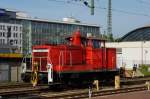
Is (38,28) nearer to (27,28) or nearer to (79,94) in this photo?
(27,28)

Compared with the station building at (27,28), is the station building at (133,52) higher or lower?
lower

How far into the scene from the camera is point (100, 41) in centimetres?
2603

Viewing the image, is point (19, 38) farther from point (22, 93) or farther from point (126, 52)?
point (22, 93)

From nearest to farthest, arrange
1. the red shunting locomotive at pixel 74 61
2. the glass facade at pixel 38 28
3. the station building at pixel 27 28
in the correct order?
the red shunting locomotive at pixel 74 61, the station building at pixel 27 28, the glass facade at pixel 38 28

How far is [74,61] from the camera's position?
24.4 m

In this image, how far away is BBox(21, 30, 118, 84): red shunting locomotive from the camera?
2277cm

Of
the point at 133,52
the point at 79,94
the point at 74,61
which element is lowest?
the point at 79,94

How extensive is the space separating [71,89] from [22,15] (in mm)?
103398

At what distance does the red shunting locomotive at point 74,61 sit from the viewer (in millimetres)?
22766

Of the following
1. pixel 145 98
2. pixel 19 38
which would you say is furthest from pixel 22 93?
pixel 19 38

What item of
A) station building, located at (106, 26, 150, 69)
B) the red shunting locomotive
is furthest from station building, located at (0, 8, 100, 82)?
the red shunting locomotive

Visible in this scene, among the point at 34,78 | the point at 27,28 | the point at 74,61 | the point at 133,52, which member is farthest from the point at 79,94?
the point at 27,28

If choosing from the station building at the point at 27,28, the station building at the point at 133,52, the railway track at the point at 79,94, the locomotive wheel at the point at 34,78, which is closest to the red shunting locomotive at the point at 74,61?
the locomotive wheel at the point at 34,78

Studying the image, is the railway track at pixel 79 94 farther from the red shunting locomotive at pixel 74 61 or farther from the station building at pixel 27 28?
the station building at pixel 27 28
